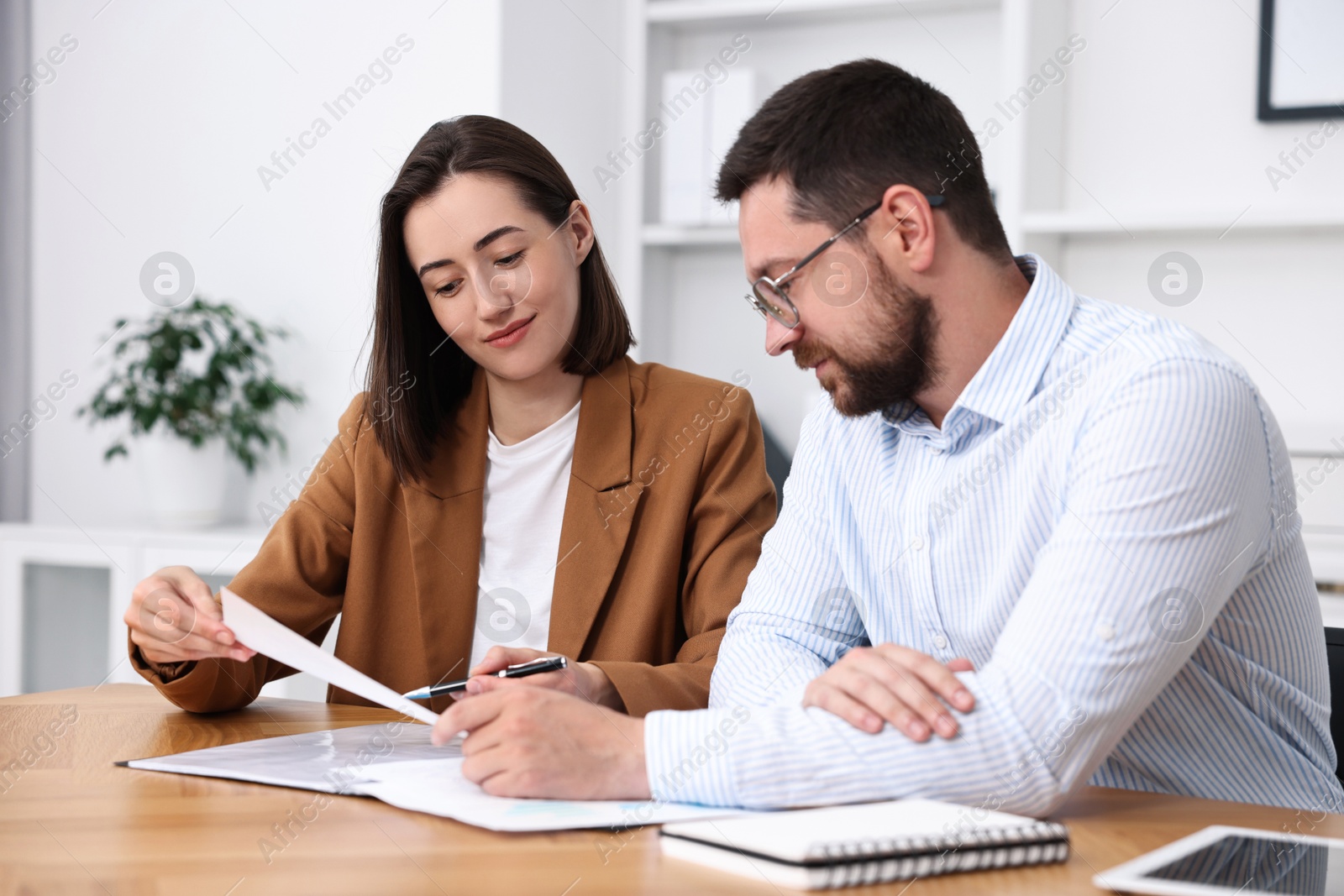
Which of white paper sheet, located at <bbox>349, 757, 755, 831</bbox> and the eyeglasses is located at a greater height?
Result: the eyeglasses

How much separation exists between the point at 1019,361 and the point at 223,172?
8.49 ft

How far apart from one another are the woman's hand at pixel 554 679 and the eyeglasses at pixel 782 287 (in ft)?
1.32

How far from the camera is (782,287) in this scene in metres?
1.21

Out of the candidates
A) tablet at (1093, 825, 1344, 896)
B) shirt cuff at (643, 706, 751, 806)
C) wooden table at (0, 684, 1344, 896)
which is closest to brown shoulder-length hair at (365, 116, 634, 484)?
wooden table at (0, 684, 1344, 896)

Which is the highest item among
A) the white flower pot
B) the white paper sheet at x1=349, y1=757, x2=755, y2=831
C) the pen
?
the pen

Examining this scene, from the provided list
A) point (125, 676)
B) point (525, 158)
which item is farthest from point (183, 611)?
point (125, 676)

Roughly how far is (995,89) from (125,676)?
2.56 m

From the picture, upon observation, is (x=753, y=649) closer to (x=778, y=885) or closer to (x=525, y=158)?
(x=778, y=885)

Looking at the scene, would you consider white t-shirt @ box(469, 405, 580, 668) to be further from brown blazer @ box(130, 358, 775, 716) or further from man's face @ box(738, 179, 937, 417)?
man's face @ box(738, 179, 937, 417)

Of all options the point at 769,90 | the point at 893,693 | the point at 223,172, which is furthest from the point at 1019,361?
the point at 223,172

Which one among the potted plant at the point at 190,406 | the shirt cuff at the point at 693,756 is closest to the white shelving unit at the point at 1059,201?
the potted plant at the point at 190,406

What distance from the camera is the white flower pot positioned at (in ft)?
9.88

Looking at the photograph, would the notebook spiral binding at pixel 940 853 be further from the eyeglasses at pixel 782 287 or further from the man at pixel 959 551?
the eyeglasses at pixel 782 287

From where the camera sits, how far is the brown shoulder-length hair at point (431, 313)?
162 centimetres
